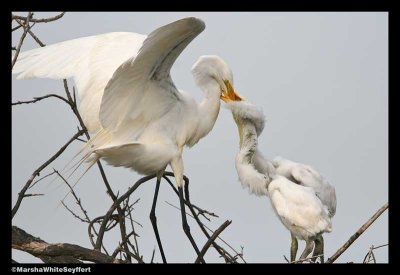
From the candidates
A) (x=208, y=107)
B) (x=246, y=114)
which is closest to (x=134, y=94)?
(x=208, y=107)

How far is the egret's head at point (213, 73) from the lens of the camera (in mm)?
4551

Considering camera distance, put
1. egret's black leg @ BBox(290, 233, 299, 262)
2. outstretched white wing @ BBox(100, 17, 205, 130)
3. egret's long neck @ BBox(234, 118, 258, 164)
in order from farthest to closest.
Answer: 1. egret's black leg @ BBox(290, 233, 299, 262)
2. egret's long neck @ BBox(234, 118, 258, 164)
3. outstretched white wing @ BBox(100, 17, 205, 130)

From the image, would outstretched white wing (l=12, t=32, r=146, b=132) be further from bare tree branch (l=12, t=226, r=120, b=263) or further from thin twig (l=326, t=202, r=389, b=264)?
thin twig (l=326, t=202, r=389, b=264)

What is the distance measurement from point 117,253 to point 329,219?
141cm

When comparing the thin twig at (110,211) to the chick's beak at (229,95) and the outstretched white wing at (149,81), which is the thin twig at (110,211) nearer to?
the outstretched white wing at (149,81)

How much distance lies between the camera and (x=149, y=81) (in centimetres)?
421

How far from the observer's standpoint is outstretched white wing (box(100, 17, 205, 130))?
378 centimetres

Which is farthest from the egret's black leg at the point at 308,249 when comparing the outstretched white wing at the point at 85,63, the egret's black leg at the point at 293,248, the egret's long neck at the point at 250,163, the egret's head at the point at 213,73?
the outstretched white wing at the point at 85,63

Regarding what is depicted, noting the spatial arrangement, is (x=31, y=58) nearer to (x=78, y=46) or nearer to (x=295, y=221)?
(x=78, y=46)

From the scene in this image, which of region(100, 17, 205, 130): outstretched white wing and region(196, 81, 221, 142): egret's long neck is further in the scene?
region(196, 81, 221, 142): egret's long neck

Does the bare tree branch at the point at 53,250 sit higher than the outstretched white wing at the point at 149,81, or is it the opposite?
the outstretched white wing at the point at 149,81

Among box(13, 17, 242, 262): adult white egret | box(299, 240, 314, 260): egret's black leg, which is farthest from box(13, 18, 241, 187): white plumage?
box(299, 240, 314, 260): egret's black leg

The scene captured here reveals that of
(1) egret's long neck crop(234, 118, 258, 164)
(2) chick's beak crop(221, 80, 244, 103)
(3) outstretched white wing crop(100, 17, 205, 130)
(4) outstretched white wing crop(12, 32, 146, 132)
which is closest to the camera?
(3) outstretched white wing crop(100, 17, 205, 130)
